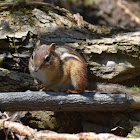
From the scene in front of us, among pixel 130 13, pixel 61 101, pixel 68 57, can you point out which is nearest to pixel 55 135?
pixel 61 101

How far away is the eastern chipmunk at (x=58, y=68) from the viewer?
3.57 meters

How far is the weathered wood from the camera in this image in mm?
3510

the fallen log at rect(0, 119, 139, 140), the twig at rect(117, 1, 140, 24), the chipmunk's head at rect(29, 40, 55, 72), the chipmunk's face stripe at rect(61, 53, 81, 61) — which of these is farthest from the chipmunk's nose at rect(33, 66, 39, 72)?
the twig at rect(117, 1, 140, 24)

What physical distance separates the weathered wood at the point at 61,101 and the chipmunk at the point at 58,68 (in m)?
0.19

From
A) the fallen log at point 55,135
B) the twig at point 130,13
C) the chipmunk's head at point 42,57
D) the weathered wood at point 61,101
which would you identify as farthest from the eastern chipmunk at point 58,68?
the twig at point 130,13

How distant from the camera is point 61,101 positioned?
3688 mm

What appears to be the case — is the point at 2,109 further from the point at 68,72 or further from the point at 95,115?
the point at 95,115

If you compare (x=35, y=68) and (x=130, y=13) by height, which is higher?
(x=130, y=13)

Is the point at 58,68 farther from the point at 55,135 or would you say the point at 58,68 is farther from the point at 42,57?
the point at 55,135

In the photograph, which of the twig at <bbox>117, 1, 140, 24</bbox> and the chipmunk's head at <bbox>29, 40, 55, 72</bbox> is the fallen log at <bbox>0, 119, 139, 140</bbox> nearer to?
the chipmunk's head at <bbox>29, 40, 55, 72</bbox>

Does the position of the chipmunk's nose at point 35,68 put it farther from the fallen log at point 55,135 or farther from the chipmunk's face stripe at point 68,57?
the fallen log at point 55,135

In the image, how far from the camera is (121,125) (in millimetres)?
4180

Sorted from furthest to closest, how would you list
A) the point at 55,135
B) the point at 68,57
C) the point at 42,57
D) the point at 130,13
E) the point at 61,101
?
the point at 130,13
the point at 68,57
the point at 61,101
the point at 42,57
the point at 55,135

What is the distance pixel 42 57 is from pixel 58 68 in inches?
15.1
